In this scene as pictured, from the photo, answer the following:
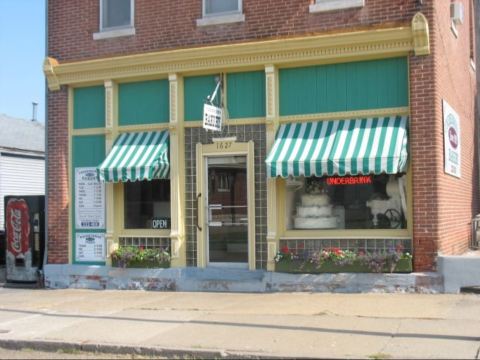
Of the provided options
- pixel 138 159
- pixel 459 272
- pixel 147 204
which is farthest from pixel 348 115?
pixel 147 204

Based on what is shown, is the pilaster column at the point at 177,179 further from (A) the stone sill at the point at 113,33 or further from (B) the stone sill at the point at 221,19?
(A) the stone sill at the point at 113,33

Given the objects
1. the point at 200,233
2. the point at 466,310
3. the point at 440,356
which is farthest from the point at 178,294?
the point at 440,356

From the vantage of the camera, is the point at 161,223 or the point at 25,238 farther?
the point at 25,238

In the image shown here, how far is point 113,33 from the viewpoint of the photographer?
12680mm

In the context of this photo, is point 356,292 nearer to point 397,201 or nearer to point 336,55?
point 397,201

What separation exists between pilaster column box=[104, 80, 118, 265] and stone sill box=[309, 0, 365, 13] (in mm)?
4185

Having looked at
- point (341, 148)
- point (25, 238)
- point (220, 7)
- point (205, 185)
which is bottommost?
point (25, 238)

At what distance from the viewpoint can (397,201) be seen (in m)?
10.9

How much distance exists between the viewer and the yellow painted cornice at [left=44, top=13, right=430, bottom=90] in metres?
10.6

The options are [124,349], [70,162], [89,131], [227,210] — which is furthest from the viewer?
[70,162]

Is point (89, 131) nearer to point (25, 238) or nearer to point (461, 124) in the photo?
point (25, 238)

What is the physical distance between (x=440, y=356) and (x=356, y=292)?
3968mm

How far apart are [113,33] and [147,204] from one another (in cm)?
339

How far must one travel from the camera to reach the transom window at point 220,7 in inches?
470
